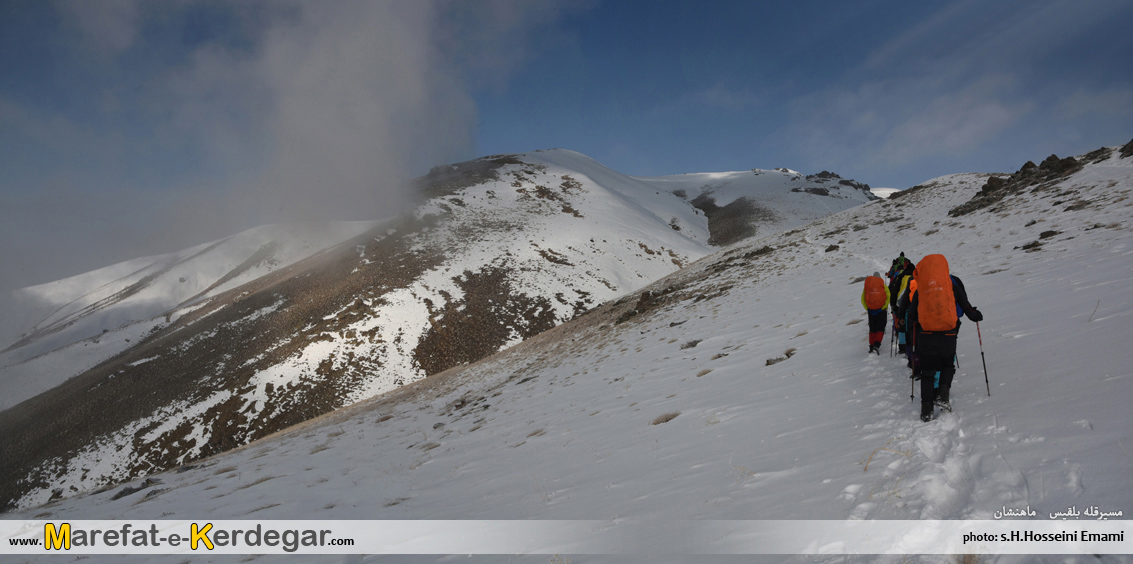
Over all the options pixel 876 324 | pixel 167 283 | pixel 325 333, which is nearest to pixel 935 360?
pixel 876 324

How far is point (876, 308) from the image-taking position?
24.3 ft

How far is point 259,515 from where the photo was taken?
21.2 ft

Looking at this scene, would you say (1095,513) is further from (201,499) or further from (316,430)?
(316,430)

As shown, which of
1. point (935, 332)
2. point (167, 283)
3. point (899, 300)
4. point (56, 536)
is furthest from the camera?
point (167, 283)

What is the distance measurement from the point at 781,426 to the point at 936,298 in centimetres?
225

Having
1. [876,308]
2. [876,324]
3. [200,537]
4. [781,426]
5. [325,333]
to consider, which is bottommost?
[200,537]

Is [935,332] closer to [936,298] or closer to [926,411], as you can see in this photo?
[936,298]

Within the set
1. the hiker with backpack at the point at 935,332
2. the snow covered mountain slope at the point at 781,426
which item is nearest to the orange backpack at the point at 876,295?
the snow covered mountain slope at the point at 781,426

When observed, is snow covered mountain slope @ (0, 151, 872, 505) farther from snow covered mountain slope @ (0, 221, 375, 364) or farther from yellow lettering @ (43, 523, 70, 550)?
yellow lettering @ (43, 523, 70, 550)

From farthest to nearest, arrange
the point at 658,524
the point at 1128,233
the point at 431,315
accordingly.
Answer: the point at 431,315, the point at 1128,233, the point at 658,524

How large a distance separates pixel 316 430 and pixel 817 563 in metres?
16.7

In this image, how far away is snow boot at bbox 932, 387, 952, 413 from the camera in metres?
4.55

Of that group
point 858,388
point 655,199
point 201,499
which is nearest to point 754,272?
point 858,388

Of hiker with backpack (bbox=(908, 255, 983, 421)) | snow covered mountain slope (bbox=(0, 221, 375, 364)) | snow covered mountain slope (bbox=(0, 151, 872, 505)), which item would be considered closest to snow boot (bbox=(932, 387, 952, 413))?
hiker with backpack (bbox=(908, 255, 983, 421))
